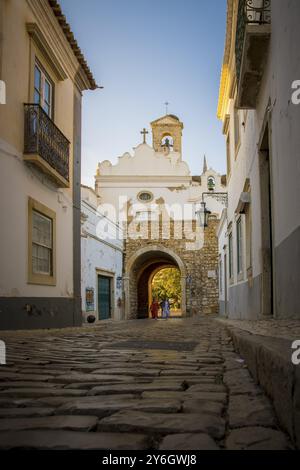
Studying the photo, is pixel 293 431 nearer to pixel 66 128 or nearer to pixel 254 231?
pixel 254 231

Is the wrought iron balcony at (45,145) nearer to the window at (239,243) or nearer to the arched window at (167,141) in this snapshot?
the window at (239,243)

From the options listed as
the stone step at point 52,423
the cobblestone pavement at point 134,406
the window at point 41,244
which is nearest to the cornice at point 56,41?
the window at point 41,244

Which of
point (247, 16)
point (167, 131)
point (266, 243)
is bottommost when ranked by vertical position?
point (266, 243)

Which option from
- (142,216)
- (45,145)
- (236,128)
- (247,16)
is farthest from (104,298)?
(247,16)

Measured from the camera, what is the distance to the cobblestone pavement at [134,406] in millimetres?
1860

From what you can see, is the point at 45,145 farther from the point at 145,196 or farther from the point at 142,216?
the point at 145,196

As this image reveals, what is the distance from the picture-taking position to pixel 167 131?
3388 centimetres

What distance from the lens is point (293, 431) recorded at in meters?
1.78

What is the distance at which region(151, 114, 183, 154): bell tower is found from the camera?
33719 millimetres

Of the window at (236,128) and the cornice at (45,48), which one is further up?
the cornice at (45,48)

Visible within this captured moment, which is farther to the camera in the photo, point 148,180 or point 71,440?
point 148,180

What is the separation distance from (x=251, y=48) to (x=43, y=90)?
17.4 feet

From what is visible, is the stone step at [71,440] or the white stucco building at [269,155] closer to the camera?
the stone step at [71,440]
